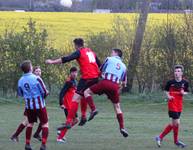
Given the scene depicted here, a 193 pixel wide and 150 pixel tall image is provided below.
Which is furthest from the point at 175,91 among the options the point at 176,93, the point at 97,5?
the point at 97,5

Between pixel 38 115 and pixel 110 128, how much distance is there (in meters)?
5.95

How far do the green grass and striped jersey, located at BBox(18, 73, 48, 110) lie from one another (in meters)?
1.27

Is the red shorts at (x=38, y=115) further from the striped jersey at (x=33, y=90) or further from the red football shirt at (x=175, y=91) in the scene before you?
the red football shirt at (x=175, y=91)

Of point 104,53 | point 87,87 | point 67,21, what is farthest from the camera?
point 67,21

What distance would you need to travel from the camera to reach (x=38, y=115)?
46.1ft

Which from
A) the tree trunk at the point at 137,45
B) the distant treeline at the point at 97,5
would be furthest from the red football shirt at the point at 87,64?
the distant treeline at the point at 97,5

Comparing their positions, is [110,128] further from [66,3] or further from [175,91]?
[66,3]

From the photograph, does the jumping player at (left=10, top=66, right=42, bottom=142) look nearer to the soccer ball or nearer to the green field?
the green field

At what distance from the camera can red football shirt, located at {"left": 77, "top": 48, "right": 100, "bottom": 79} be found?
1578cm

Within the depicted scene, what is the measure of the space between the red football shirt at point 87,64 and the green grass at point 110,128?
152 centimetres

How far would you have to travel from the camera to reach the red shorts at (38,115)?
550 inches

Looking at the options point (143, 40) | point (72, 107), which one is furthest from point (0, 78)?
point (72, 107)

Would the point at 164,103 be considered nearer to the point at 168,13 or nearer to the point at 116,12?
the point at 168,13

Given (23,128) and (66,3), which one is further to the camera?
(66,3)
